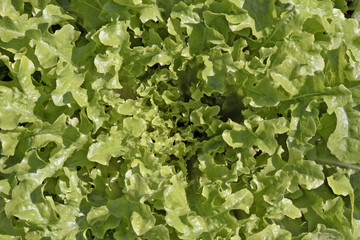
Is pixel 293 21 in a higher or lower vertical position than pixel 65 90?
higher

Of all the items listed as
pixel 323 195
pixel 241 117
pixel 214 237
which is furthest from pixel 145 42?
pixel 323 195

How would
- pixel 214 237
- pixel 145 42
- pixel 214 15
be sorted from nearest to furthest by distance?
pixel 214 237
pixel 214 15
pixel 145 42

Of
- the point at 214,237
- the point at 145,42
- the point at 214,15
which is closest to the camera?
the point at 214,237

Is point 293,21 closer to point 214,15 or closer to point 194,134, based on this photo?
point 214,15

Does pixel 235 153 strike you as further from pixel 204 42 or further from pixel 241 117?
pixel 204 42

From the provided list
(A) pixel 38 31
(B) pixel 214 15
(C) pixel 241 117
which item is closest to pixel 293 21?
(B) pixel 214 15

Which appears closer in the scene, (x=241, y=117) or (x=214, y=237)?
(x=214, y=237)

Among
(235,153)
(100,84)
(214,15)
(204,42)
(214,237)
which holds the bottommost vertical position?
(214,237)
